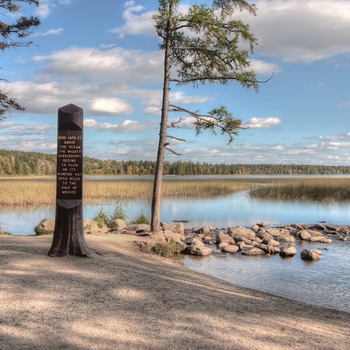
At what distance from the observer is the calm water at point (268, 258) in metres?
10.0

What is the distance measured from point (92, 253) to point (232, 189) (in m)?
38.3

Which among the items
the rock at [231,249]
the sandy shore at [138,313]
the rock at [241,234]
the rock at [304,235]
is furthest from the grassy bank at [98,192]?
the sandy shore at [138,313]

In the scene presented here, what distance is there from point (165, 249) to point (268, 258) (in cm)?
339

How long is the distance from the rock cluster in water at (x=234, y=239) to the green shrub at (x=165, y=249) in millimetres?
298

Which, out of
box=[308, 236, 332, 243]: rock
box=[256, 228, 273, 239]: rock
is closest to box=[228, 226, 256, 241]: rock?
box=[256, 228, 273, 239]: rock

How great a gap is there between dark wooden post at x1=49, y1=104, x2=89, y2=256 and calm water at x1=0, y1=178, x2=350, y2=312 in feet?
12.9

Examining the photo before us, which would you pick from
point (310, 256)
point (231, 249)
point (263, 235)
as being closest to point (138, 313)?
point (310, 256)

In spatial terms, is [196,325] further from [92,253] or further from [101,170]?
[101,170]

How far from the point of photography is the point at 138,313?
20.0 ft

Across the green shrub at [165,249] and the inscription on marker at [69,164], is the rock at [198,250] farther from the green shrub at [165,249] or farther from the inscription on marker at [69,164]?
the inscription on marker at [69,164]

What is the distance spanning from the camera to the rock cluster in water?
1446 cm

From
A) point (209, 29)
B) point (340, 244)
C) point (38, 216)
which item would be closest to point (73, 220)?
point (209, 29)

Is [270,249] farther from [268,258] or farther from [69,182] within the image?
[69,182]

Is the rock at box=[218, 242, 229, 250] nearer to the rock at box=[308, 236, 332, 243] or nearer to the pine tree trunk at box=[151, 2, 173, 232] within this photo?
the pine tree trunk at box=[151, 2, 173, 232]
